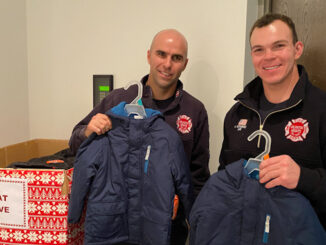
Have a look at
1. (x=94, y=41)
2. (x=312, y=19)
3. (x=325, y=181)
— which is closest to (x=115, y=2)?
(x=94, y=41)

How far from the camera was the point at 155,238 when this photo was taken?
→ 3.86ft

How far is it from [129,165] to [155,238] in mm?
327

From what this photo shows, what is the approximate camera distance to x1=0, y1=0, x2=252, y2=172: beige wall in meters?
1.80

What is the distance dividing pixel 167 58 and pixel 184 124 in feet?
1.18

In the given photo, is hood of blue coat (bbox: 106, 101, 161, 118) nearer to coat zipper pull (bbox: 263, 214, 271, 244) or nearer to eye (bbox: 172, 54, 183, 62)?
eye (bbox: 172, 54, 183, 62)

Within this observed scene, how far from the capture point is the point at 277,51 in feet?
3.46

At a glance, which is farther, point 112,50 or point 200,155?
point 112,50

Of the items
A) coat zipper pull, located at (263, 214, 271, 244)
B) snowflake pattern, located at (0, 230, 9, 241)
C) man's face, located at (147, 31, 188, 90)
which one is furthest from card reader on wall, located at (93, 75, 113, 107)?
coat zipper pull, located at (263, 214, 271, 244)

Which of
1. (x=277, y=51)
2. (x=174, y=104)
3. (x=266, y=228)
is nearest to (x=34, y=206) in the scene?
(x=174, y=104)

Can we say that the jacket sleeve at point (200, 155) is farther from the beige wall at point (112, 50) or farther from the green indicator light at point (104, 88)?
the green indicator light at point (104, 88)

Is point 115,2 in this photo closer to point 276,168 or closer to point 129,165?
point 129,165

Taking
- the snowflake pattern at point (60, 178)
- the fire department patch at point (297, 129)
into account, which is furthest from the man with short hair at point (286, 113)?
the snowflake pattern at point (60, 178)

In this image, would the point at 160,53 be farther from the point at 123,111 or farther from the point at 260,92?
the point at 260,92

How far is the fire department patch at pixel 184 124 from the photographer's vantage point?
4.92 feet
